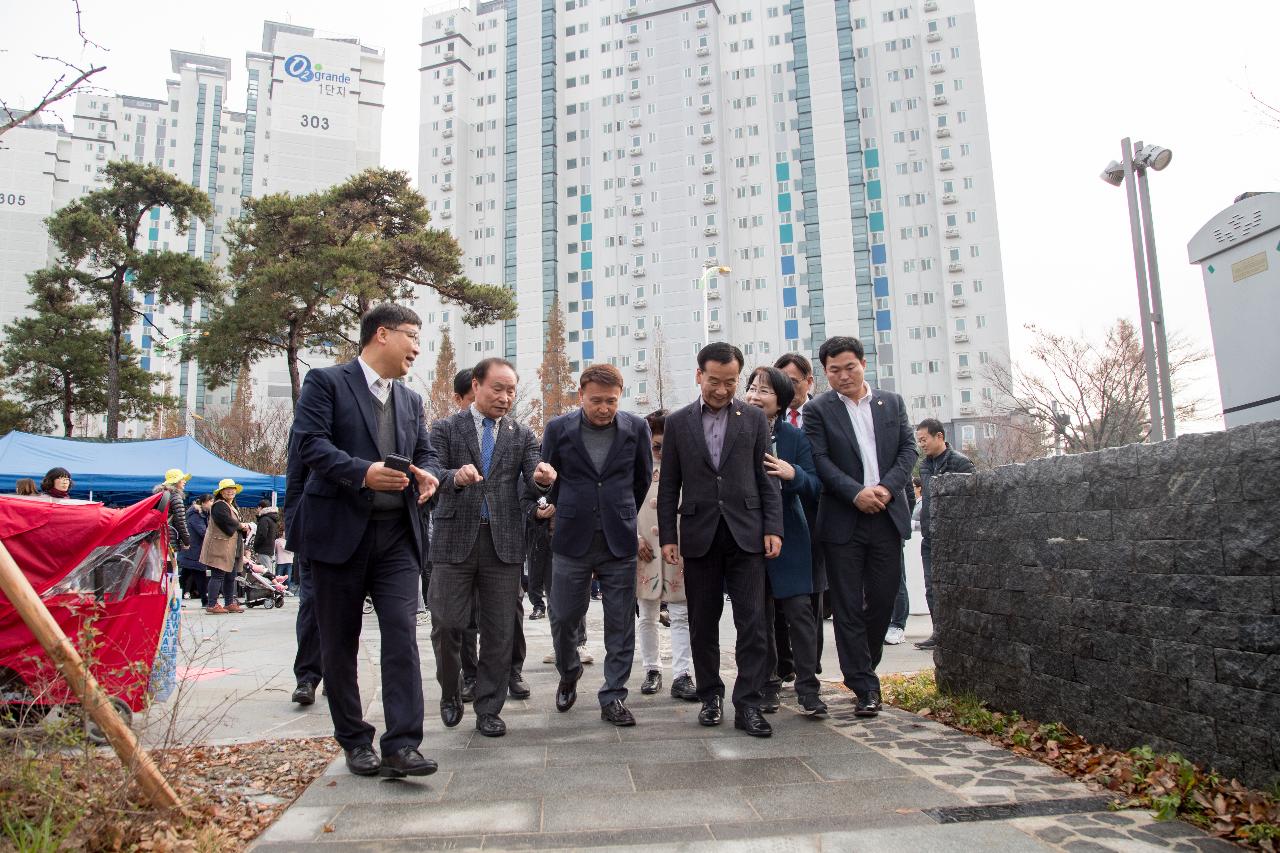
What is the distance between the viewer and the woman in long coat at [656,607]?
17.3 ft

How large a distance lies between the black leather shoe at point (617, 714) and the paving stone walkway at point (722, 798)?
57 millimetres

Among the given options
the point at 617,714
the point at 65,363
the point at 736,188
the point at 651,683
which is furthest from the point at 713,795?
the point at 736,188

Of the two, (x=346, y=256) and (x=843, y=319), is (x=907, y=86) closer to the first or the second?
(x=843, y=319)

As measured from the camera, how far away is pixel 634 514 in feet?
15.5

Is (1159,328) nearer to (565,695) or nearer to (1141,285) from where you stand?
(1141,285)

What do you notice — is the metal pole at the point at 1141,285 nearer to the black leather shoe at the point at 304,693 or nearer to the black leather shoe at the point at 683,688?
the black leather shoe at the point at 683,688

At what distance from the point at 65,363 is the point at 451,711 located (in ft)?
92.0

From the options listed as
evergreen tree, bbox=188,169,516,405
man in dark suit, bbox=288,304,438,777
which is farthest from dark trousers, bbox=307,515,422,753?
evergreen tree, bbox=188,169,516,405

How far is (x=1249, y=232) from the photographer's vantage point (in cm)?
435

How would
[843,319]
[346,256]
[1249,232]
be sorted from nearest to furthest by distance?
1. [1249,232]
2. [346,256]
3. [843,319]

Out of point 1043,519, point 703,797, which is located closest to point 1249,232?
point 1043,519

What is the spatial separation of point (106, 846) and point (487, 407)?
277 centimetres

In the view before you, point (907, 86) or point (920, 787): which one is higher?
point (907, 86)

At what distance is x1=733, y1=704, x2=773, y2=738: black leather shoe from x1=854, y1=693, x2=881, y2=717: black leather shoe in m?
0.60
